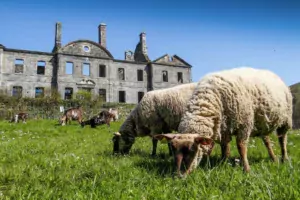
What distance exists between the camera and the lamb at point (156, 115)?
7.72 metres

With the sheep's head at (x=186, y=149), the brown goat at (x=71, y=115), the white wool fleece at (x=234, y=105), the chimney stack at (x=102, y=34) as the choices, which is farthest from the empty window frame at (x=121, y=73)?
the sheep's head at (x=186, y=149)

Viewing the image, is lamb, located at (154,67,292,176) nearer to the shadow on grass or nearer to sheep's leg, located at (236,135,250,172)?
sheep's leg, located at (236,135,250,172)

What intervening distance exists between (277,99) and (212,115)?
1.62 metres

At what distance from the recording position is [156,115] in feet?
26.0

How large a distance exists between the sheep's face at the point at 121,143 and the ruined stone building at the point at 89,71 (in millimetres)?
30227

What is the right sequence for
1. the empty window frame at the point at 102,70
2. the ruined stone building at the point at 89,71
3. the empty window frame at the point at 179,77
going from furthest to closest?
1. the empty window frame at the point at 179,77
2. the empty window frame at the point at 102,70
3. the ruined stone building at the point at 89,71

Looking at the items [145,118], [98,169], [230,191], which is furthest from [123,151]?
[230,191]

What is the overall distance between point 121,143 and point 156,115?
1.27m

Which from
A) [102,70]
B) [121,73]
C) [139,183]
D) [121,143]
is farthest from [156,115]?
[121,73]

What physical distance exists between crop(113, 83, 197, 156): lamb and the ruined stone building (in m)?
30.2

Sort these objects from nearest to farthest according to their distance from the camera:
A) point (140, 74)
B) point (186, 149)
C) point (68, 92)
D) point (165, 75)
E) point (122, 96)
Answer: point (186, 149)
point (68, 92)
point (122, 96)
point (140, 74)
point (165, 75)

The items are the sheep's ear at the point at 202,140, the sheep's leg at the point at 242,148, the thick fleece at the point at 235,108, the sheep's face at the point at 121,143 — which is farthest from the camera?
the sheep's face at the point at 121,143

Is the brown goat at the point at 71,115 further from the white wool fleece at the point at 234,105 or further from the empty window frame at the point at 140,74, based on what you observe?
the empty window frame at the point at 140,74

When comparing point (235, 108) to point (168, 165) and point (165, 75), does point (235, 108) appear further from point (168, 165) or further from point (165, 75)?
point (165, 75)
